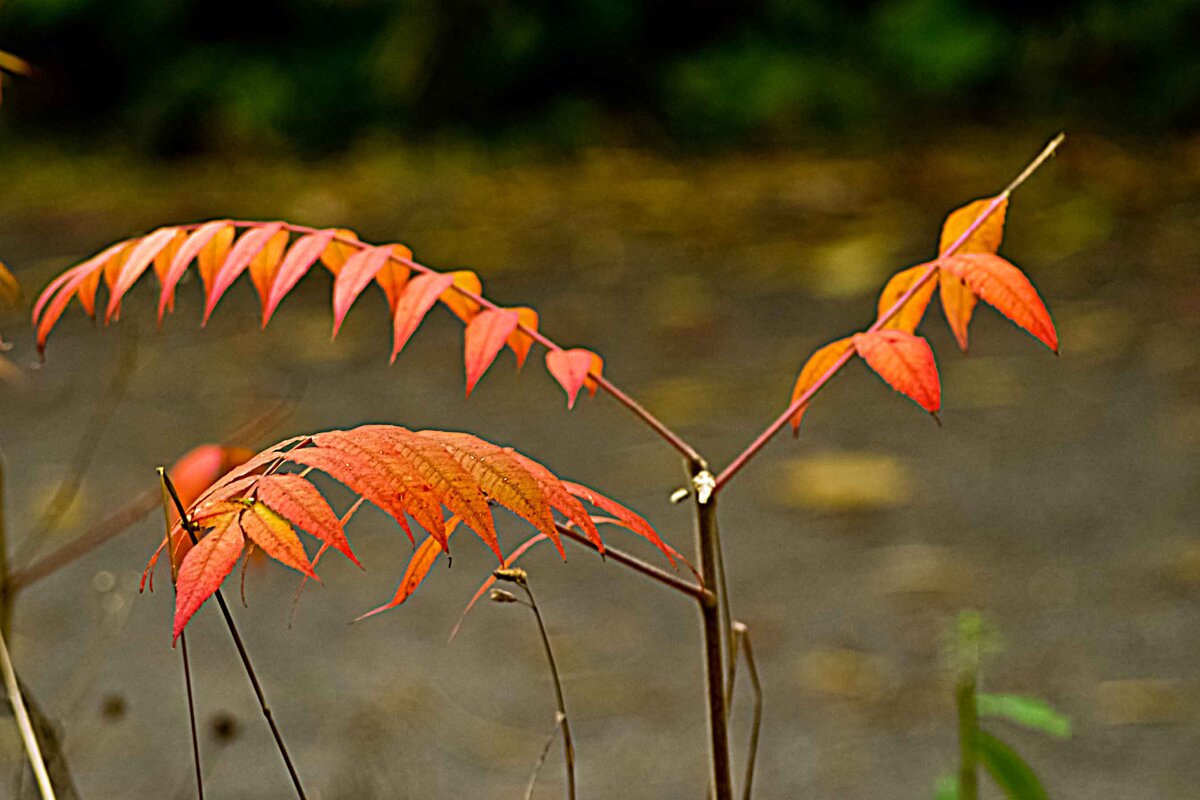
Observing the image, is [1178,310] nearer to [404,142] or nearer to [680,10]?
[680,10]

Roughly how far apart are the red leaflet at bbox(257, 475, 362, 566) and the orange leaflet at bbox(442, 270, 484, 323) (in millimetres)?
263

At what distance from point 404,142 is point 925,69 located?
1583 millimetres

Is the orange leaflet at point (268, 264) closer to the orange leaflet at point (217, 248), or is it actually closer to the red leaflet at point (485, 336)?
the orange leaflet at point (217, 248)

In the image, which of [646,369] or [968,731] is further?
[646,369]

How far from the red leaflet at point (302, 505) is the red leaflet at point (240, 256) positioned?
21 centimetres

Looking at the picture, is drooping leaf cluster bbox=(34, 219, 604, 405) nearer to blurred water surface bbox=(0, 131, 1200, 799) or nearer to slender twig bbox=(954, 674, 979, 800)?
slender twig bbox=(954, 674, 979, 800)

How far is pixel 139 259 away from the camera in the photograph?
2.72ft

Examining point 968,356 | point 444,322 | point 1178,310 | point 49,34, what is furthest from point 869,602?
point 49,34

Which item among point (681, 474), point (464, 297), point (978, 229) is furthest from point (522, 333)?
point (681, 474)

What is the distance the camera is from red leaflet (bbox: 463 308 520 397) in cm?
79

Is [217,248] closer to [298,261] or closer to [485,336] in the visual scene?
[298,261]

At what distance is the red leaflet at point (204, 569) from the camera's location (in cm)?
55

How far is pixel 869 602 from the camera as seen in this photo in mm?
2170

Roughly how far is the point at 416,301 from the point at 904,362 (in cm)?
26
